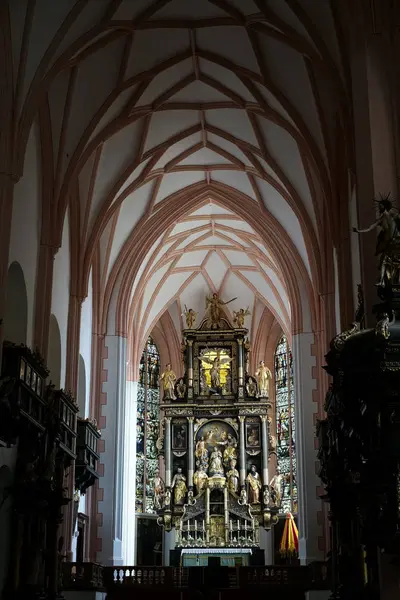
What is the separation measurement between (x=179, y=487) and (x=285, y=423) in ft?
17.6

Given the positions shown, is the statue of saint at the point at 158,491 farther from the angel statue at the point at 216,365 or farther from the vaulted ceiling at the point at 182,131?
the vaulted ceiling at the point at 182,131

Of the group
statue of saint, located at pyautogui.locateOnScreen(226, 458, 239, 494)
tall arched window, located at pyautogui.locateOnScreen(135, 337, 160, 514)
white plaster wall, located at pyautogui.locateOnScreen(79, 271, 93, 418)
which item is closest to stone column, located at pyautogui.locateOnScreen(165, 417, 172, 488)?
statue of saint, located at pyautogui.locateOnScreen(226, 458, 239, 494)

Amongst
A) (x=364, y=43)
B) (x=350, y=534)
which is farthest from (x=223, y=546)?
(x=364, y=43)

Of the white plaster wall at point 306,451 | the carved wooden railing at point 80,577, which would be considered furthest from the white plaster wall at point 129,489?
the carved wooden railing at point 80,577

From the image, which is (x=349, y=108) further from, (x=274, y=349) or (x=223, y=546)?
(x=274, y=349)

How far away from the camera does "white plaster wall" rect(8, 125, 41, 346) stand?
1623 cm

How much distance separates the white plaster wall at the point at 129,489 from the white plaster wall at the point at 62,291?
6398mm

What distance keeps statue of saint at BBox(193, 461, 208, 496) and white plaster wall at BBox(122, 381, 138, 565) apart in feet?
7.28

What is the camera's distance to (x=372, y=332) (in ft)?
29.1

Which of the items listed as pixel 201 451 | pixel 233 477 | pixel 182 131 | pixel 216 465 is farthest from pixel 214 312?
pixel 182 131

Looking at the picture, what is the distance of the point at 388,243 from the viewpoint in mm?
9594

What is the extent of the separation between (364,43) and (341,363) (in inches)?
214

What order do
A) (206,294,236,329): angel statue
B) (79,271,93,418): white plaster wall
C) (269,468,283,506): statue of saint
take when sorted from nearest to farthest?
(79,271,93,418): white plaster wall
(269,468,283,506): statue of saint
(206,294,236,329): angel statue

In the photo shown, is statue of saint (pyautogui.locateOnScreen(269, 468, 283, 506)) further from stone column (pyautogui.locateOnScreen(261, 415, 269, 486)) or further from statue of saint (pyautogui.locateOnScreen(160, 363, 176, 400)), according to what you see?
statue of saint (pyautogui.locateOnScreen(160, 363, 176, 400))
